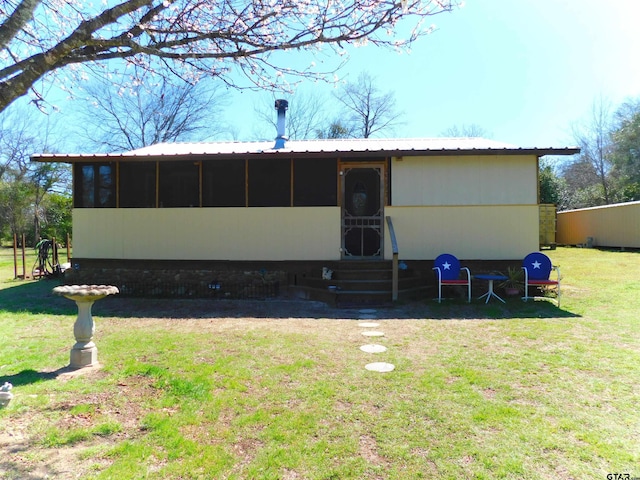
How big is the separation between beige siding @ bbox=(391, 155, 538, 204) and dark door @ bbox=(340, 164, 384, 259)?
0.95 metres

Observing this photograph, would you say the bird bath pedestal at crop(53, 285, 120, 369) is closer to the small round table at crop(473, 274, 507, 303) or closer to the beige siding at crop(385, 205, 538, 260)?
the beige siding at crop(385, 205, 538, 260)

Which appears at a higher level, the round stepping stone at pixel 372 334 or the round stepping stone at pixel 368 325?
the round stepping stone at pixel 368 325

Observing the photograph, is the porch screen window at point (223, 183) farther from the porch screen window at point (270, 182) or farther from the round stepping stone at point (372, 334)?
the round stepping stone at point (372, 334)

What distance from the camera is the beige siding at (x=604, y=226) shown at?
55.5 feet

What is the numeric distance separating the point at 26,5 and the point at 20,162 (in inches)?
1217

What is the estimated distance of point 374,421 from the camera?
283 cm

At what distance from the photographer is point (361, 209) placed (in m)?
9.68

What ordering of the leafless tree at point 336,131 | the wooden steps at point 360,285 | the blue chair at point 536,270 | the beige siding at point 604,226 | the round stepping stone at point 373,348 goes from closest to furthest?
the round stepping stone at point 373,348, the blue chair at point 536,270, the wooden steps at point 360,285, the beige siding at point 604,226, the leafless tree at point 336,131

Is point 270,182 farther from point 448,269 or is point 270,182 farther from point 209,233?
point 448,269

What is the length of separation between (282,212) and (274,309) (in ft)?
7.53

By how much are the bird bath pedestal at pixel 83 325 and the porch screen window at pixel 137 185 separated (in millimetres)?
5208

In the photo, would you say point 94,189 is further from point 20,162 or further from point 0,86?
point 20,162

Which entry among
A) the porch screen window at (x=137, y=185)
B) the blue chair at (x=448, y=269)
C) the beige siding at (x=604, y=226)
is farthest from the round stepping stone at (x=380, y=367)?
the beige siding at (x=604, y=226)

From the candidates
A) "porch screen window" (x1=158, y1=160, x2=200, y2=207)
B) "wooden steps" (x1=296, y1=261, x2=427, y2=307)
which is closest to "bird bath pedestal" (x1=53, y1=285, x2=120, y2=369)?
"wooden steps" (x1=296, y1=261, x2=427, y2=307)
